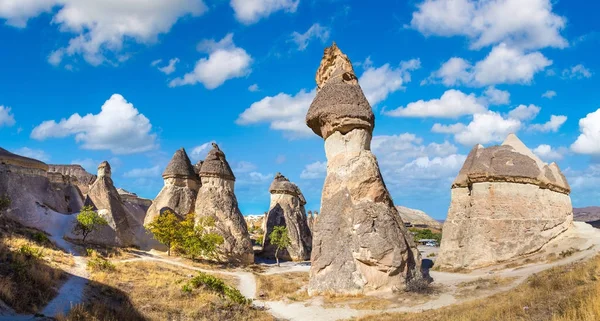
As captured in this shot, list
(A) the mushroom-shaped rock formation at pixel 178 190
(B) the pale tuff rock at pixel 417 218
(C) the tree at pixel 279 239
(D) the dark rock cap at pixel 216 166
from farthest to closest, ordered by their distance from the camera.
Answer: (B) the pale tuff rock at pixel 417 218, (A) the mushroom-shaped rock formation at pixel 178 190, (C) the tree at pixel 279 239, (D) the dark rock cap at pixel 216 166

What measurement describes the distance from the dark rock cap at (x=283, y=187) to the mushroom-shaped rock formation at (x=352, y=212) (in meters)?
14.9

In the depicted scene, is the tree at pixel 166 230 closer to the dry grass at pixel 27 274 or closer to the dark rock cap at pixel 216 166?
the dark rock cap at pixel 216 166

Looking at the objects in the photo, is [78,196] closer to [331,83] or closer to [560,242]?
[331,83]

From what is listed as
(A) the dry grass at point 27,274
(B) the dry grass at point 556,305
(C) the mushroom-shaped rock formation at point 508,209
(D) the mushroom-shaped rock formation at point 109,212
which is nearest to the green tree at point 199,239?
(D) the mushroom-shaped rock formation at point 109,212

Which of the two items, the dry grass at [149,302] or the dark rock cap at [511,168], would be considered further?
the dark rock cap at [511,168]

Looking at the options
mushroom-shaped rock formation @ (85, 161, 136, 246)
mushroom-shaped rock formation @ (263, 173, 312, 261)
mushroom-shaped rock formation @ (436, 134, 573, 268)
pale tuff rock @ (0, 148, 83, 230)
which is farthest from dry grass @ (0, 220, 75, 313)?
mushroom-shaped rock formation @ (263, 173, 312, 261)

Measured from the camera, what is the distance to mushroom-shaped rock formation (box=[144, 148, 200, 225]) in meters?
26.0

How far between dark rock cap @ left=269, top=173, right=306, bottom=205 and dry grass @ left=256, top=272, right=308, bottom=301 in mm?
11027

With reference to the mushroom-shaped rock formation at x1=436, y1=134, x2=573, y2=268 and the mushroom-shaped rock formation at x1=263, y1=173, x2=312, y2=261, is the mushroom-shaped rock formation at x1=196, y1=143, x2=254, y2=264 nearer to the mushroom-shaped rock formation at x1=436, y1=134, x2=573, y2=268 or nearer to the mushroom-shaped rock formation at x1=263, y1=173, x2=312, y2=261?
the mushroom-shaped rock formation at x1=263, y1=173, x2=312, y2=261

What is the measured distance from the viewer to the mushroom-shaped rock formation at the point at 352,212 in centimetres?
1314

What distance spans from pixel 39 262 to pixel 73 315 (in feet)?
16.6

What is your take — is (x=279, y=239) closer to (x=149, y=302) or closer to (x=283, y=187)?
(x=283, y=187)

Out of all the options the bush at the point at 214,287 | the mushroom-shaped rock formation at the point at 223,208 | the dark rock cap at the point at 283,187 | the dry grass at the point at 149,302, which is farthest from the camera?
the dark rock cap at the point at 283,187

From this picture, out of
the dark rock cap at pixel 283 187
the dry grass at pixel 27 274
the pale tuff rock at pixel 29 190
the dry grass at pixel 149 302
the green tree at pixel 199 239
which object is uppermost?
the dark rock cap at pixel 283 187
